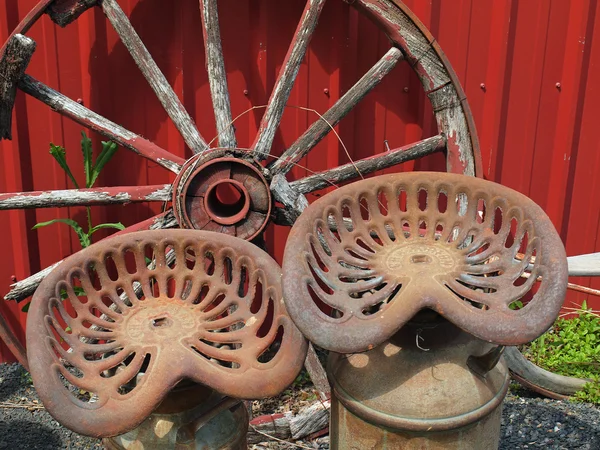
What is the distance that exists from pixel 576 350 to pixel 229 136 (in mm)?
2217

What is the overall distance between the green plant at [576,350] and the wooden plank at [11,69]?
9.23ft

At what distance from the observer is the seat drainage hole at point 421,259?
181 centimetres

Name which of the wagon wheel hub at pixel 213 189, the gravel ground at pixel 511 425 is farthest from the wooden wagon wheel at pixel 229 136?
the gravel ground at pixel 511 425

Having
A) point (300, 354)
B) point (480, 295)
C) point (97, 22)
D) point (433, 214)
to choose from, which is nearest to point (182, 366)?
point (300, 354)

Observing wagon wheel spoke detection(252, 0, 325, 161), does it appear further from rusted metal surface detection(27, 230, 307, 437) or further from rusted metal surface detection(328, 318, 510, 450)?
rusted metal surface detection(328, 318, 510, 450)

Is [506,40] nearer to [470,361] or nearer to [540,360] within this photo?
[540,360]

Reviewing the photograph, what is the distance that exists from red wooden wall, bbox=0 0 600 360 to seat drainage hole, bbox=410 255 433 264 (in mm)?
1429

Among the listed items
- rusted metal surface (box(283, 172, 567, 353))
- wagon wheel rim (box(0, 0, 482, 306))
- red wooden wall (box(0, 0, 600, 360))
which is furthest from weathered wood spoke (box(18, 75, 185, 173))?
rusted metal surface (box(283, 172, 567, 353))

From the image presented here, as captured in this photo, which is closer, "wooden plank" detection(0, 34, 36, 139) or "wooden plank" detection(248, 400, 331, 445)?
"wooden plank" detection(0, 34, 36, 139)

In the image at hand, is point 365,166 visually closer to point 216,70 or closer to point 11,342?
point 216,70

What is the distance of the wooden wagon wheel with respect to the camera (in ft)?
8.22

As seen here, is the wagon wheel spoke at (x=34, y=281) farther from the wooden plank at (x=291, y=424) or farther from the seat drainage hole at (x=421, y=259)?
the seat drainage hole at (x=421, y=259)

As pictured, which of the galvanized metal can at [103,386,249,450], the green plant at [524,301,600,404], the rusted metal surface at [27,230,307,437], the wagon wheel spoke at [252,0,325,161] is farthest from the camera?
the green plant at [524,301,600,404]

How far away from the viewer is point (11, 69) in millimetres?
2484
